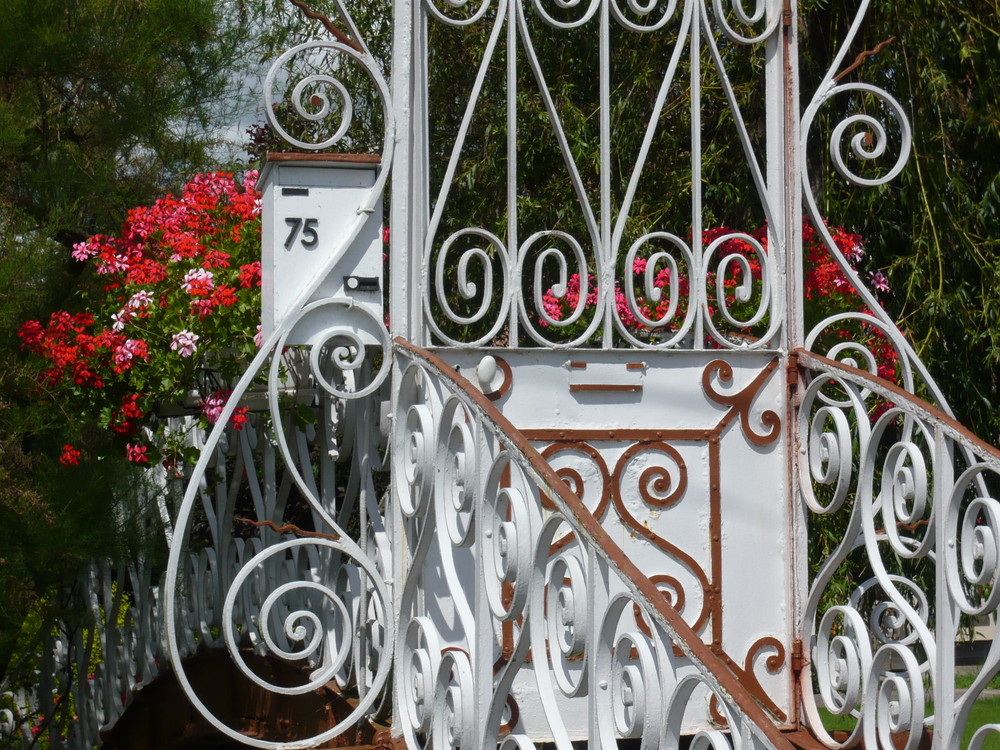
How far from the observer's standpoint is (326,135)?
19.6 feet

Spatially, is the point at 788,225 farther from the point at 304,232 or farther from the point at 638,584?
the point at 638,584

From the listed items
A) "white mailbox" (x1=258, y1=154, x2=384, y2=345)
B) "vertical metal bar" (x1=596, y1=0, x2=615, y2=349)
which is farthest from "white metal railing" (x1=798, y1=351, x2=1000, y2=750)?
"white mailbox" (x1=258, y1=154, x2=384, y2=345)

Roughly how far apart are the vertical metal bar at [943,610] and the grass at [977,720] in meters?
5.63

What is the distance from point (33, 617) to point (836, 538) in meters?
2.85

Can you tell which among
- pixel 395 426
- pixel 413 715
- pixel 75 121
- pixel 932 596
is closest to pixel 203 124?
pixel 75 121

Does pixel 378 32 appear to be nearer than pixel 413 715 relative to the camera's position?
No

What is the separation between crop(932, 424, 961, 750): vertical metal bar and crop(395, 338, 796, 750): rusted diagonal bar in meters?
0.65

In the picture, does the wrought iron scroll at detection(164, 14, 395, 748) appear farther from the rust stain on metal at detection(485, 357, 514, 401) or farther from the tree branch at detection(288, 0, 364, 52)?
the rust stain on metal at detection(485, 357, 514, 401)

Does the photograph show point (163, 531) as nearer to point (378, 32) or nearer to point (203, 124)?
point (203, 124)

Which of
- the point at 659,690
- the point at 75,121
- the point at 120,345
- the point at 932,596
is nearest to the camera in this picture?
the point at 659,690

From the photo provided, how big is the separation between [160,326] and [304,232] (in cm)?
81

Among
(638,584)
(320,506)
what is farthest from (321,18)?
(638,584)

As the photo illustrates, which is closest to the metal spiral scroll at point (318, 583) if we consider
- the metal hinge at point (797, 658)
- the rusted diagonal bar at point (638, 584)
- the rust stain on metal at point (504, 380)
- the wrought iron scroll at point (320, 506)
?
the wrought iron scroll at point (320, 506)

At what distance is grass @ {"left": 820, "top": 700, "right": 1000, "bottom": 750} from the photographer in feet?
24.9
